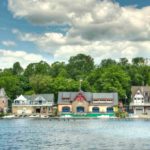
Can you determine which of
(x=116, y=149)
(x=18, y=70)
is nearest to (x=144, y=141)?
(x=116, y=149)

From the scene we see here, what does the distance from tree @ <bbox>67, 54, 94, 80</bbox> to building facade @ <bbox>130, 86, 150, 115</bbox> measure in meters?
24.0

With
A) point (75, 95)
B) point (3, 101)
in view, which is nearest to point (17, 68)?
point (3, 101)

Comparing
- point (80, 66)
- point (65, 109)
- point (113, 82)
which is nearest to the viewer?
point (65, 109)

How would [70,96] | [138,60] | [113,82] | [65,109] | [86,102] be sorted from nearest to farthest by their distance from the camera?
1. [86,102]
2. [70,96]
3. [65,109]
4. [113,82]
5. [138,60]

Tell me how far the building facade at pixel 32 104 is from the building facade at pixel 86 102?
3.69 meters

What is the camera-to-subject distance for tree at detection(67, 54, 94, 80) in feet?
500

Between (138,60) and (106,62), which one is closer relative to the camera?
(106,62)

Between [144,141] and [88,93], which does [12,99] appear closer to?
[88,93]

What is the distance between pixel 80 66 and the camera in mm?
163875

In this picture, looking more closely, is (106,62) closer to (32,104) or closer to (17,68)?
(17,68)

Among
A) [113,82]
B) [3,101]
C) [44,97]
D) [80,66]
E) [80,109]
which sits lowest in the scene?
[80,109]

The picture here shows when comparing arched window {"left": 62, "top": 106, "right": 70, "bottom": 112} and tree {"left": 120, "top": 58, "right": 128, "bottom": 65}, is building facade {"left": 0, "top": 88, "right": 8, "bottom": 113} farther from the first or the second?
tree {"left": 120, "top": 58, "right": 128, "bottom": 65}

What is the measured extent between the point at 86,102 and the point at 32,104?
14.2 m

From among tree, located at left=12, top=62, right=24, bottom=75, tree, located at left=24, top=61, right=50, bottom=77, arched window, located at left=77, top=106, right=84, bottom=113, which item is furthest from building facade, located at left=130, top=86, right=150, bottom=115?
tree, located at left=12, top=62, right=24, bottom=75
